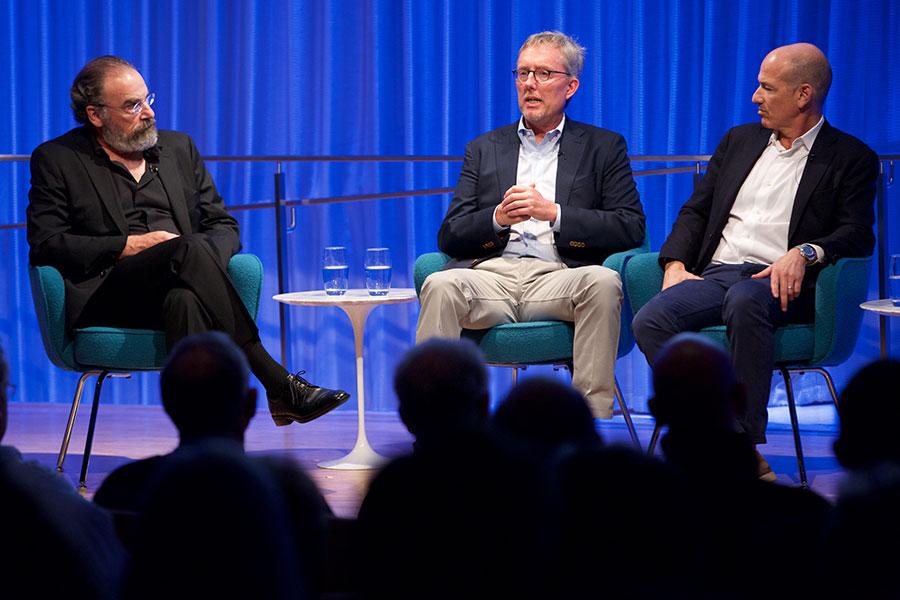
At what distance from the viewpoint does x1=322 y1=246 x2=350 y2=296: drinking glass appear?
385cm

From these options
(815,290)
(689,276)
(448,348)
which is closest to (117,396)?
(689,276)

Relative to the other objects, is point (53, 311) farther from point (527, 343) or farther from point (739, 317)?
point (739, 317)

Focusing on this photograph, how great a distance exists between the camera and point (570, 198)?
3863 mm

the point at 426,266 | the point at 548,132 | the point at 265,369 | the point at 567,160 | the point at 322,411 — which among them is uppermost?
the point at 548,132

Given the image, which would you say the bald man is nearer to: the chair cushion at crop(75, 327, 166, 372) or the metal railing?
the metal railing

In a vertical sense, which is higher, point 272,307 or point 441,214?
point 441,214

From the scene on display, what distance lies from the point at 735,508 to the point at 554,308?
7.62ft

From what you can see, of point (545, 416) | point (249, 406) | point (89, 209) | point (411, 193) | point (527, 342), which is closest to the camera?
point (545, 416)

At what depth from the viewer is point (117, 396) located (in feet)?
18.9

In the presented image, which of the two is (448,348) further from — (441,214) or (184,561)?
(441,214)

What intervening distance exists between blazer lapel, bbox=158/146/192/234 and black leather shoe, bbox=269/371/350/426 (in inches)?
28.6

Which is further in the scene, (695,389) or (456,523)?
(695,389)

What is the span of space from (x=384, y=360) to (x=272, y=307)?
639 millimetres

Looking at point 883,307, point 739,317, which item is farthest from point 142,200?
point 883,307
